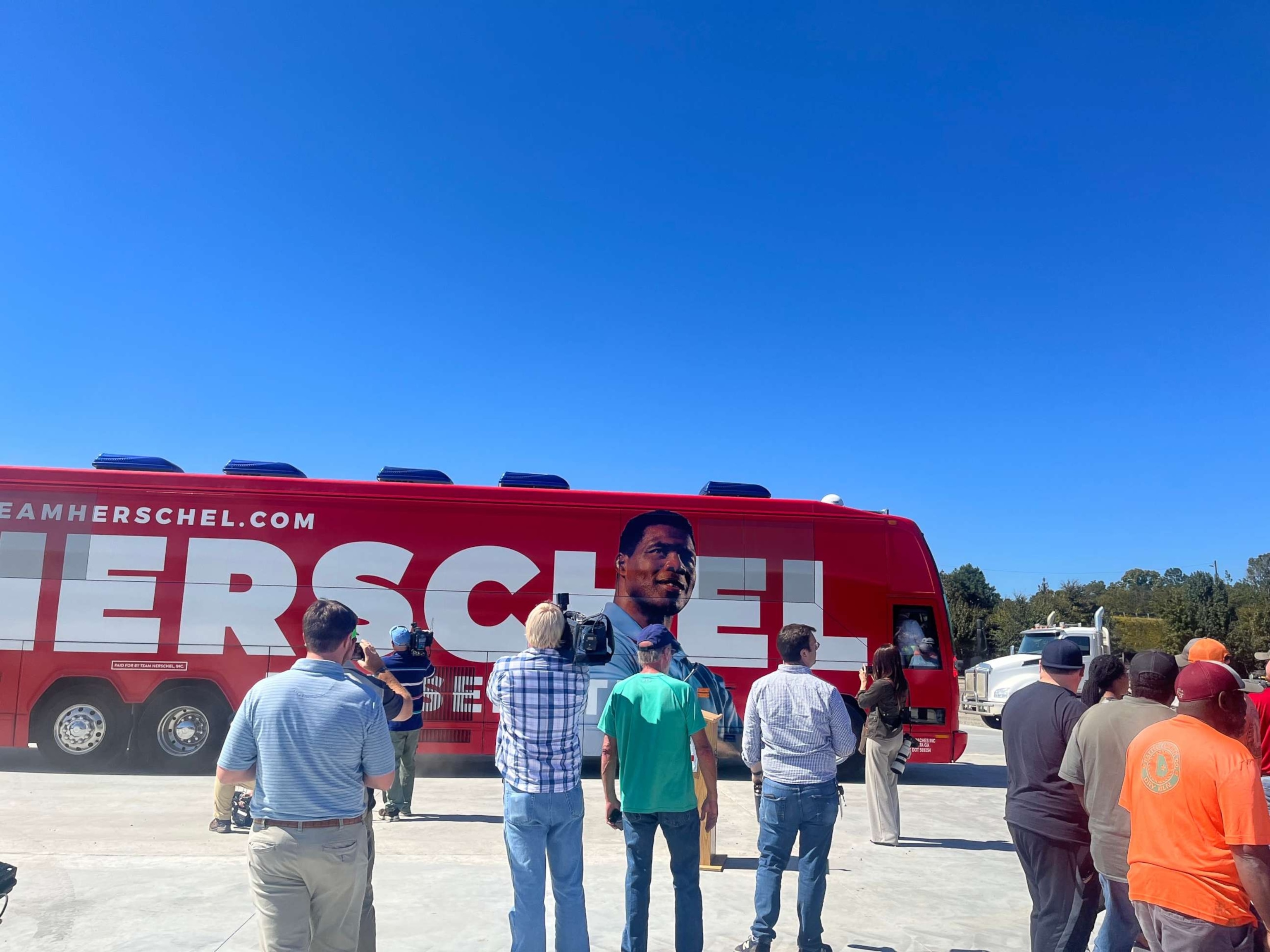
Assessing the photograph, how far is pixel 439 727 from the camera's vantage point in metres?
11.3

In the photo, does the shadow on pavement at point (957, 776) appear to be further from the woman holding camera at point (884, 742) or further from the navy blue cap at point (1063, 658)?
the navy blue cap at point (1063, 658)

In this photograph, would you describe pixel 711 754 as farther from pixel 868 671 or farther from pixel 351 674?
pixel 868 671

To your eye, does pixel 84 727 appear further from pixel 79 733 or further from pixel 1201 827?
pixel 1201 827

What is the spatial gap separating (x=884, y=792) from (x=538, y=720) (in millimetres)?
5028

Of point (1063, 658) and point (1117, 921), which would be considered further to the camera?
point (1063, 658)

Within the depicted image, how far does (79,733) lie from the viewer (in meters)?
11.0

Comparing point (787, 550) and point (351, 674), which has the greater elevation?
point (787, 550)

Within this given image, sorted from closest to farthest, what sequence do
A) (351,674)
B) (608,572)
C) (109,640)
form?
1. (351,674)
2. (109,640)
3. (608,572)

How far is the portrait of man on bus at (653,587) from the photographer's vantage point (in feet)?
37.8

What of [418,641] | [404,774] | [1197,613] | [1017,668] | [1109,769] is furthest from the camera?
[1197,613]

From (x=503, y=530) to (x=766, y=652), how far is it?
3841 mm

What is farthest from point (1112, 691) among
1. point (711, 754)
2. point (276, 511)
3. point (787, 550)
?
point (276, 511)

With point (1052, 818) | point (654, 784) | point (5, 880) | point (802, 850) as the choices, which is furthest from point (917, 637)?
point (5, 880)

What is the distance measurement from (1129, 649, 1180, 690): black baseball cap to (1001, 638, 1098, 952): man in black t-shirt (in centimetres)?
36
